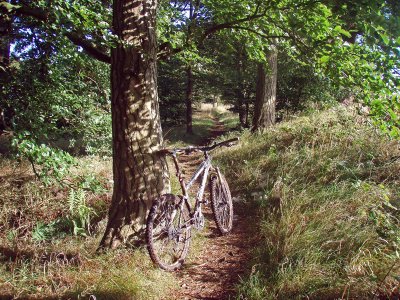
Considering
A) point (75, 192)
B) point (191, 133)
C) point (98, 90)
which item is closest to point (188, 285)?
point (75, 192)

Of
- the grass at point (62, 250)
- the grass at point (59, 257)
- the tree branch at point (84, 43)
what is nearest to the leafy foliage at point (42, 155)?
the grass at point (62, 250)

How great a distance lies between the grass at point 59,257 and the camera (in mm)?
3227

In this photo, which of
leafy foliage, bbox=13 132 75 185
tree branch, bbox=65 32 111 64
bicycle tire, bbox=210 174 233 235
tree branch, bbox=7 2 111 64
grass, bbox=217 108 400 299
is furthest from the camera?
bicycle tire, bbox=210 174 233 235

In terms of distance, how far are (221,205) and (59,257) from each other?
7.76ft

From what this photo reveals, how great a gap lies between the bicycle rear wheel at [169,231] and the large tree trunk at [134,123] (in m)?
0.39

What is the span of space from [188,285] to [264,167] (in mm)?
3984

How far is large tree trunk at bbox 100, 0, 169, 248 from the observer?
12.0ft

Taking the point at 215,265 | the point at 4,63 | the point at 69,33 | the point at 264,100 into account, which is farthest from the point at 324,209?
the point at 264,100

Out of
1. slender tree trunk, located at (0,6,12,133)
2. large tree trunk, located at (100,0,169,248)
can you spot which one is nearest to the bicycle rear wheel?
large tree trunk, located at (100,0,169,248)

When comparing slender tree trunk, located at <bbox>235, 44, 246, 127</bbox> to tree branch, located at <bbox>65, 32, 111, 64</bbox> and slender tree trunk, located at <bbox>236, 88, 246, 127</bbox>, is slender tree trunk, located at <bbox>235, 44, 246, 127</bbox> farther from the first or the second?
tree branch, located at <bbox>65, 32, 111, 64</bbox>

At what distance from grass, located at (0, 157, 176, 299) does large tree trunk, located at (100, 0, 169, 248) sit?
410 mm

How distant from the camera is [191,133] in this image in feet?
56.5

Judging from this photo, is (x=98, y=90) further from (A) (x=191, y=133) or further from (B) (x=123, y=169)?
(A) (x=191, y=133)

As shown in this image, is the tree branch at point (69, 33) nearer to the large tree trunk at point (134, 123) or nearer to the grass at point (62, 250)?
the large tree trunk at point (134, 123)
